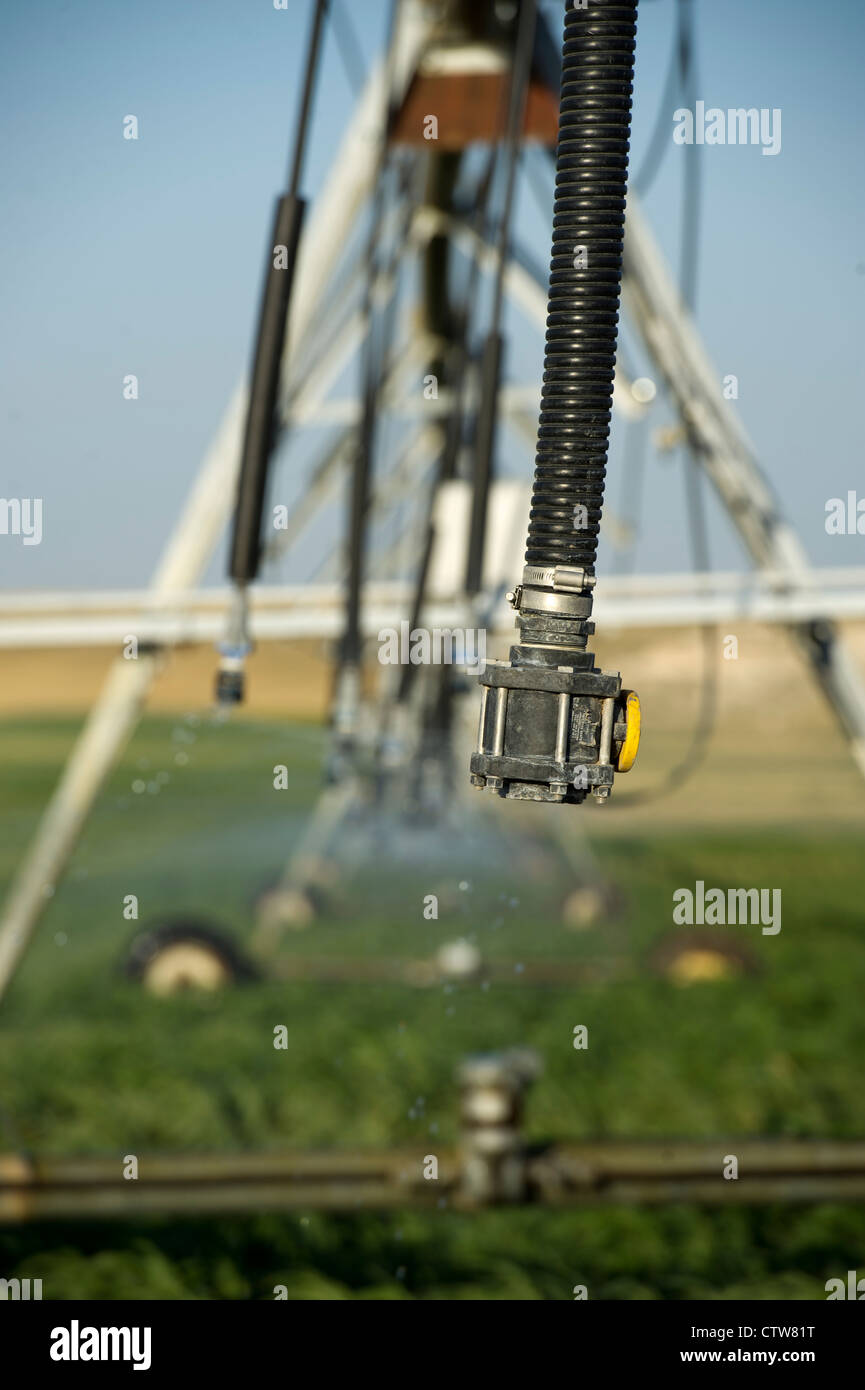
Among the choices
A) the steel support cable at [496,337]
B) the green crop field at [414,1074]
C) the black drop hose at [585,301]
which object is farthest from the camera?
the green crop field at [414,1074]

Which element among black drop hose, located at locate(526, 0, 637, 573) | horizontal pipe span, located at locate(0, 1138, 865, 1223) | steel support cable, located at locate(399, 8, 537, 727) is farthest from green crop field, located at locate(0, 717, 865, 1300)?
black drop hose, located at locate(526, 0, 637, 573)

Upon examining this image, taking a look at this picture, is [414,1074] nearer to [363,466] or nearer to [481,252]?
[363,466]

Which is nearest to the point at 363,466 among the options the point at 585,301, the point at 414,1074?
the point at 585,301

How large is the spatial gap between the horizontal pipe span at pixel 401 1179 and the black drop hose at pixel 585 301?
110 inches

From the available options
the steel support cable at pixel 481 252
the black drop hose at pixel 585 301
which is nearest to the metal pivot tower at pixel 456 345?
the steel support cable at pixel 481 252

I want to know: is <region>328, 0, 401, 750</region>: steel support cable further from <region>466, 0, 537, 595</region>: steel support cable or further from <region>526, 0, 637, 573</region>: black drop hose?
<region>526, 0, 637, 573</region>: black drop hose

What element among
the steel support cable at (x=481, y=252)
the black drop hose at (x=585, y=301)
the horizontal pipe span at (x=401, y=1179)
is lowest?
the horizontal pipe span at (x=401, y=1179)

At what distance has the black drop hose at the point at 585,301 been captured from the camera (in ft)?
5.29

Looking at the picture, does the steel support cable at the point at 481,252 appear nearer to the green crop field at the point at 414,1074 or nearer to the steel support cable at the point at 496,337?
the steel support cable at the point at 496,337

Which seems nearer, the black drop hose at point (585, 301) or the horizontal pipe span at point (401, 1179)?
the black drop hose at point (585, 301)

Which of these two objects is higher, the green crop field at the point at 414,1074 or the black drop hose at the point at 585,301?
the black drop hose at the point at 585,301

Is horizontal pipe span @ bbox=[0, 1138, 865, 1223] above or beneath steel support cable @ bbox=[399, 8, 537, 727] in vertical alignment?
beneath

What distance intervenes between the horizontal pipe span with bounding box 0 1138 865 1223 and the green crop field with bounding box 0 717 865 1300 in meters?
0.21

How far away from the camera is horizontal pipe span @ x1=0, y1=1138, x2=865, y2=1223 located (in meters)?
3.82
